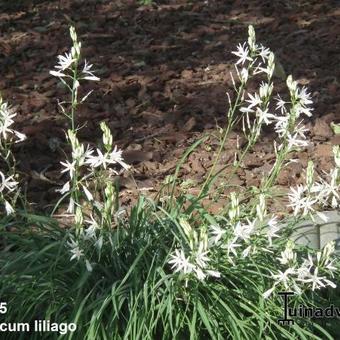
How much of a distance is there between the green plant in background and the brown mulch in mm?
1161

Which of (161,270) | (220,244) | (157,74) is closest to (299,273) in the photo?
(220,244)

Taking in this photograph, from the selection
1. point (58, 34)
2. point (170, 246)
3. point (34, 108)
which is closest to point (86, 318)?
point (170, 246)

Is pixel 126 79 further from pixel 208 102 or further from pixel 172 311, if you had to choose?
pixel 172 311

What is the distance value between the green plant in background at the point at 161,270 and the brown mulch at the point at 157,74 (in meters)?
1.16

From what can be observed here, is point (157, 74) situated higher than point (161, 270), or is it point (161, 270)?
point (161, 270)

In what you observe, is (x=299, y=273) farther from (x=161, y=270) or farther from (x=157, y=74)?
(x=157, y=74)

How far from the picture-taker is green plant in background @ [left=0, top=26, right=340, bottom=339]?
116 inches

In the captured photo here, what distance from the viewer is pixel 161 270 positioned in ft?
10.1

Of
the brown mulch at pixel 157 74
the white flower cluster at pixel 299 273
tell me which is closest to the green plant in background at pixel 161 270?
the white flower cluster at pixel 299 273

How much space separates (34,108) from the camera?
5.54 metres

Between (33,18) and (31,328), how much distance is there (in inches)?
184

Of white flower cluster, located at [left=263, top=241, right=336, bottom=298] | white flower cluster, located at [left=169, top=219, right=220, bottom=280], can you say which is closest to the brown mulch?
white flower cluster, located at [left=263, top=241, right=336, bottom=298]

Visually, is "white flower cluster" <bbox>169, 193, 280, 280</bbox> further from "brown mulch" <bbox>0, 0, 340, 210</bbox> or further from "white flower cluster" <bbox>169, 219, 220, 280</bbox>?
"brown mulch" <bbox>0, 0, 340, 210</bbox>

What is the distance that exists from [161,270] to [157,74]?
327 centimetres
